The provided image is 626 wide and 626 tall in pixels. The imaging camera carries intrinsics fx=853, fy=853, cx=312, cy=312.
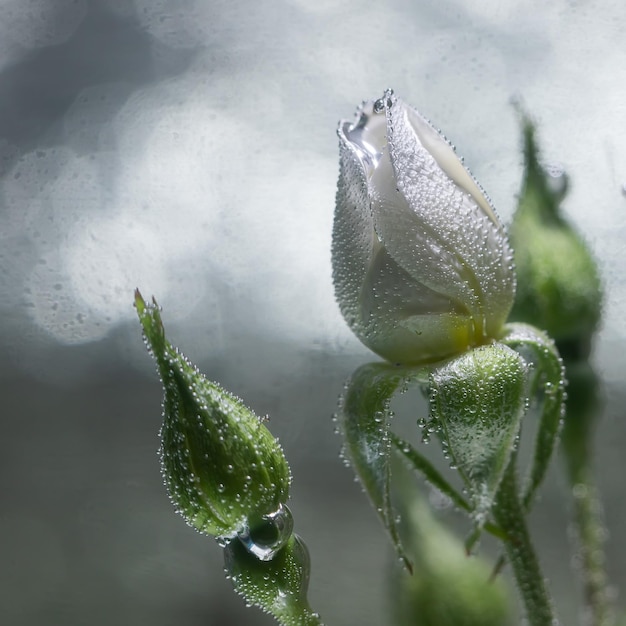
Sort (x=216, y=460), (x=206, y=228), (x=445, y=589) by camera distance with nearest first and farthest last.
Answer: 1. (x=216, y=460)
2. (x=445, y=589)
3. (x=206, y=228)

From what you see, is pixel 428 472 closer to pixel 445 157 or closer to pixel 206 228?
pixel 445 157

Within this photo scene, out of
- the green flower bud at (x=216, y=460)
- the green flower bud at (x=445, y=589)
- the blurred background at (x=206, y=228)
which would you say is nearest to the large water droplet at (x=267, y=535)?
the green flower bud at (x=216, y=460)

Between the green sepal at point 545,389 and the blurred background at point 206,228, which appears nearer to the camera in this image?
the green sepal at point 545,389

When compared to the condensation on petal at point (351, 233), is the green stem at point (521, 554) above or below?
below

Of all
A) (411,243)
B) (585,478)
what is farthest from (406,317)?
(585,478)

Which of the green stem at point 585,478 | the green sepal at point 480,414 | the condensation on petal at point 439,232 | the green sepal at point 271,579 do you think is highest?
the condensation on petal at point 439,232

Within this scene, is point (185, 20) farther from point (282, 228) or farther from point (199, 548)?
point (199, 548)

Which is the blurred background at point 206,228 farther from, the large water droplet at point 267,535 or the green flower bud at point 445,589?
the large water droplet at point 267,535
